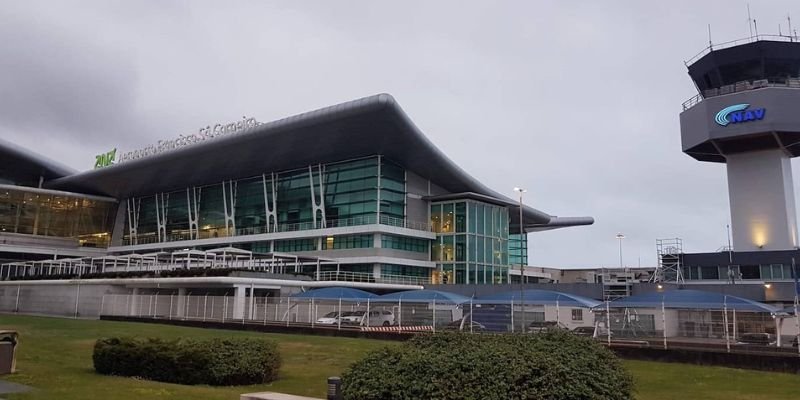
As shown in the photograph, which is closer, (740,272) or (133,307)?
(133,307)

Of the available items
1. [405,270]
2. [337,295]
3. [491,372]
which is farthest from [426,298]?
[405,270]

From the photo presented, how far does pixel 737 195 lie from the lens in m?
57.6

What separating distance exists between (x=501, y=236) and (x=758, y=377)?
5339 centimetres

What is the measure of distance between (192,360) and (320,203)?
53517 millimetres

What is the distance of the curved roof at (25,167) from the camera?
8812 centimetres

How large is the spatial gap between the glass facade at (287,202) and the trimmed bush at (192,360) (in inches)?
1864

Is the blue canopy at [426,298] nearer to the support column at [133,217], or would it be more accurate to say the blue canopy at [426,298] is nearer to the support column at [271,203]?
the support column at [271,203]

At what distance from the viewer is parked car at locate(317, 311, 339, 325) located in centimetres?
3897

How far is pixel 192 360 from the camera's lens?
15.3 meters

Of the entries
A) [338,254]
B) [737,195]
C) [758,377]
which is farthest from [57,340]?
[737,195]

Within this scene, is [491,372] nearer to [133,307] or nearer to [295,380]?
[295,380]

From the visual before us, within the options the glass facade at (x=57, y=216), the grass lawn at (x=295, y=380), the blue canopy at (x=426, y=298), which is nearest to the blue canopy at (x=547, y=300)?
the blue canopy at (x=426, y=298)

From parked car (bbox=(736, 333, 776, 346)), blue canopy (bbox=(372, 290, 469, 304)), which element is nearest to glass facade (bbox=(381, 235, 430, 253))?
blue canopy (bbox=(372, 290, 469, 304))

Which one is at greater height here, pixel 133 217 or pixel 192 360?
pixel 133 217
